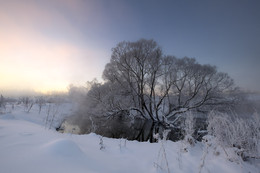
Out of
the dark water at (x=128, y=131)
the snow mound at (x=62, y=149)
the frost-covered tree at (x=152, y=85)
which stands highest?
the frost-covered tree at (x=152, y=85)

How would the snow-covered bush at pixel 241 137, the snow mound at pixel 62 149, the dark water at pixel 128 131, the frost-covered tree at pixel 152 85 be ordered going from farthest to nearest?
1. the frost-covered tree at pixel 152 85
2. the dark water at pixel 128 131
3. the snow-covered bush at pixel 241 137
4. the snow mound at pixel 62 149

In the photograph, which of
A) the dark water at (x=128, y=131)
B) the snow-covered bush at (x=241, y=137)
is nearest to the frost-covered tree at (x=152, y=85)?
the dark water at (x=128, y=131)

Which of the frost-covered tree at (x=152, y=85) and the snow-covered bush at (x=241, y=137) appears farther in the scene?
the frost-covered tree at (x=152, y=85)

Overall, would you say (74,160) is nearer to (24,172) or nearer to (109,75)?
(24,172)

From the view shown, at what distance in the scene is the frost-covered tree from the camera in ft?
47.3

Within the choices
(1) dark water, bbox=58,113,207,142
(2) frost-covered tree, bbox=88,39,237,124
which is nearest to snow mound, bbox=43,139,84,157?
(1) dark water, bbox=58,113,207,142

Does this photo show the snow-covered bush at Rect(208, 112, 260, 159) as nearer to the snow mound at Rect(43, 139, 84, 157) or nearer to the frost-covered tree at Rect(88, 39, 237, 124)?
the snow mound at Rect(43, 139, 84, 157)

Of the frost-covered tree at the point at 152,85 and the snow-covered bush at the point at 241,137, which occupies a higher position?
the frost-covered tree at the point at 152,85

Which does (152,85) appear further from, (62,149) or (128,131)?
(62,149)

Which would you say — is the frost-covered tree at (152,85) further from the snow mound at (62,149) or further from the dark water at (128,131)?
the snow mound at (62,149)

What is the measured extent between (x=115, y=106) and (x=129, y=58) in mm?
6451

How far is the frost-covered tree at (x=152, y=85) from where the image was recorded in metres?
14.4

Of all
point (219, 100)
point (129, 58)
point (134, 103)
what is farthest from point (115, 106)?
point (219, 100)

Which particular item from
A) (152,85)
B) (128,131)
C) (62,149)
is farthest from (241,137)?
(152,85)
